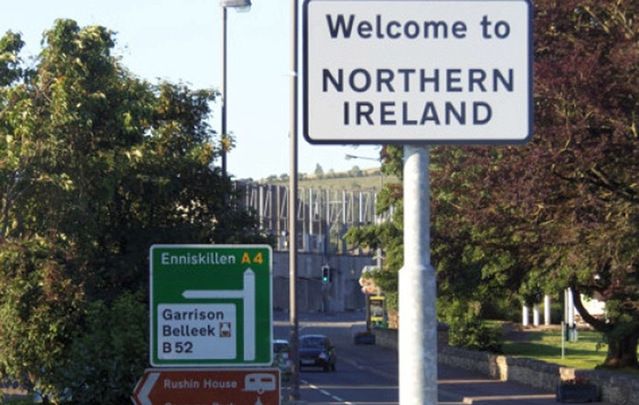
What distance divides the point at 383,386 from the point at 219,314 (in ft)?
113

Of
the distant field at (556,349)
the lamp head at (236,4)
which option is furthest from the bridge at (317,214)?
the lamp head at (236,4)

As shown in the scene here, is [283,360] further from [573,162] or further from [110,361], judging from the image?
[573,162]

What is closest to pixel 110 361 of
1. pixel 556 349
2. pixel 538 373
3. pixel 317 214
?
pixel 538 373

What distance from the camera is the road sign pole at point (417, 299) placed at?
427 centimetres

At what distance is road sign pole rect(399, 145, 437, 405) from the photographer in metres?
4.27

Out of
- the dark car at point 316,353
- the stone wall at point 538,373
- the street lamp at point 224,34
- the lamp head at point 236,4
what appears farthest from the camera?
the dark car at point 316,353

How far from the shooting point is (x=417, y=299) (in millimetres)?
4305

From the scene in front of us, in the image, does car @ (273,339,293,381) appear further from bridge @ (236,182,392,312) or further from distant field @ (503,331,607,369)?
bridge @ (236,182,392,312)

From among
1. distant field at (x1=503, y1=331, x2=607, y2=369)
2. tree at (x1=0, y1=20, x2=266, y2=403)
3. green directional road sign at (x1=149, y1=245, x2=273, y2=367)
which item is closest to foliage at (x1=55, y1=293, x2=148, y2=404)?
tree at (x1=0, y1=20, x2=266, y2=403)

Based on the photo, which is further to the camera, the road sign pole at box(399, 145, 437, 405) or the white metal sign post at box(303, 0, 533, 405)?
the white metal sign post at box(303, 0, 533, 405)

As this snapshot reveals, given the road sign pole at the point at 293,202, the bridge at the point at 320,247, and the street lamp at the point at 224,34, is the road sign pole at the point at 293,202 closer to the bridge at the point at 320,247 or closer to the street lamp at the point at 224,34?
the street lamp at the point at 224,34

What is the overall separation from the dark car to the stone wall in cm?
541

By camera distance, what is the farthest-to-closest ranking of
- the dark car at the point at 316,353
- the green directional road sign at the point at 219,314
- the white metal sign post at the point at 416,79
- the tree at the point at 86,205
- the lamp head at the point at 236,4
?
the dark car at the point at 316,353 → the lamp head at the point at 236,4 → the tree at the point at 86,205 → the green directional road sign at the point at 219,314 → the white metal sign post at the point at 416,79

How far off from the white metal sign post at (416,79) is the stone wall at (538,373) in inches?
1139
